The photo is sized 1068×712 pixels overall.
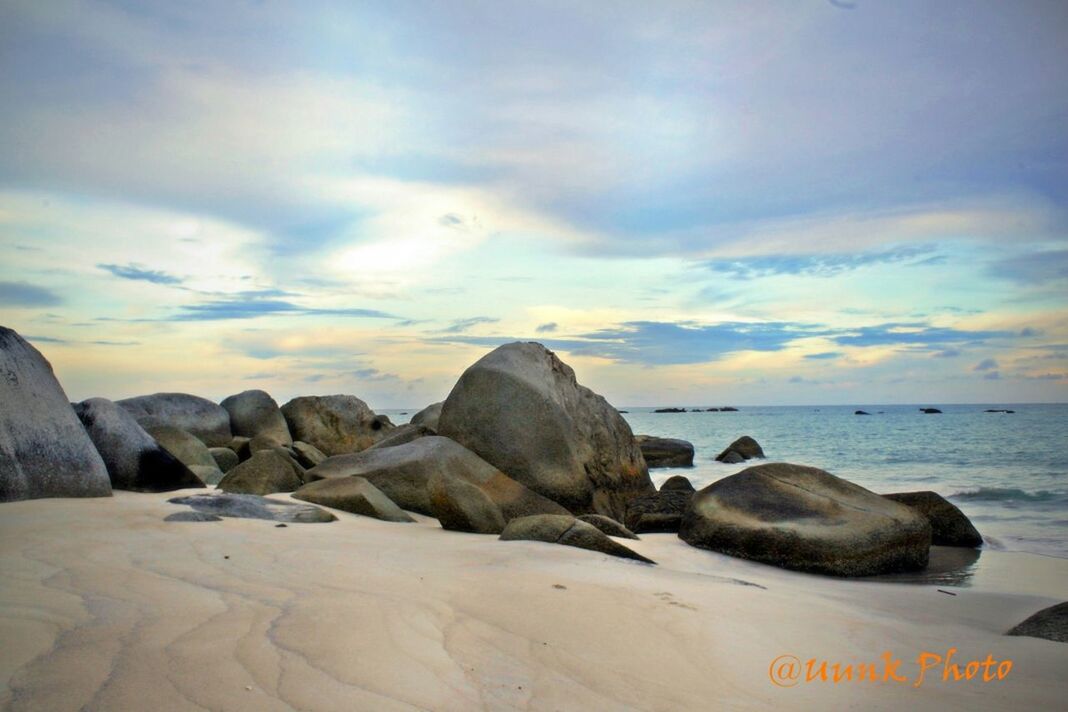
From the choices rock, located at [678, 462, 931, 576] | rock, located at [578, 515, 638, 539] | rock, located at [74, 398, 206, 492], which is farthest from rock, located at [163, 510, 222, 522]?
rock, located at [678, 462, 931, 576]

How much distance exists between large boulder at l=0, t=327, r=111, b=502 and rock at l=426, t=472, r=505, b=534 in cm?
269

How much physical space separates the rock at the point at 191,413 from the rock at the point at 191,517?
1004 centimetres

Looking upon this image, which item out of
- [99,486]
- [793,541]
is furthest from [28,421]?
[793,541]

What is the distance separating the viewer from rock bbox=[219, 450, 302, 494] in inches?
319

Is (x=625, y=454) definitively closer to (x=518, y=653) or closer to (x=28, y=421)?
(x=28, y=421)

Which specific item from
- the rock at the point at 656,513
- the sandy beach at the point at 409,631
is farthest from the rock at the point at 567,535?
the rock at the point at 656,513

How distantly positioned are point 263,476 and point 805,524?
562cm

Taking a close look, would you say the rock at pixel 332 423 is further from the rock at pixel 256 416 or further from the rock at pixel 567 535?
the rock at pixel 567 535

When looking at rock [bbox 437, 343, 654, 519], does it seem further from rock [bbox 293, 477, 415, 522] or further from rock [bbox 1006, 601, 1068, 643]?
rock [bbox 1006, 601, 1068, 643]

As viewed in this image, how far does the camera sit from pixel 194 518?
4.83 m

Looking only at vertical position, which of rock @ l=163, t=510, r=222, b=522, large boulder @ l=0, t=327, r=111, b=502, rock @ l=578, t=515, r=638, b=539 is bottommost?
rock @ l=578, t=515, r=638, b=539

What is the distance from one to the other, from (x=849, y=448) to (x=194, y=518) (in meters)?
28.3

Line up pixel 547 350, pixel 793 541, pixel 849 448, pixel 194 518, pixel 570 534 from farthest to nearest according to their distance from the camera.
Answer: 1. pixel 849 448
2. pixel 547 350
3. pixel 793 541
4. pixel 570 534
5. pixel 194 518

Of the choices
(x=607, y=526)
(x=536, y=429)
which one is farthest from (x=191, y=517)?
(x=536, y=429)
